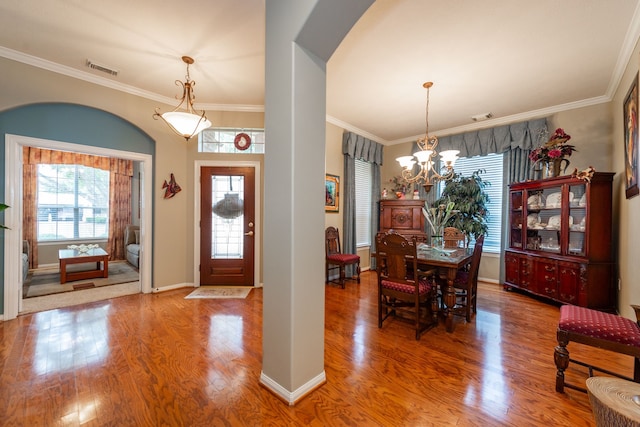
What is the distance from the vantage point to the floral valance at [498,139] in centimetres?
397

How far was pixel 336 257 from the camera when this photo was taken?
4234 millimetres

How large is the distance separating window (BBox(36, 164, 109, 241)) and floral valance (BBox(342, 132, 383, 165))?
19.6 ft

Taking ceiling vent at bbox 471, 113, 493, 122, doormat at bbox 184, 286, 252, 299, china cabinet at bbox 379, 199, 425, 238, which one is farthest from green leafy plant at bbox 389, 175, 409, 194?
doormat at bbox 184, 286, 252, 299

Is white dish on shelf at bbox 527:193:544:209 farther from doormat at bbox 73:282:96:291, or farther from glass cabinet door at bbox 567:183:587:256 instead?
doormat at bbox 73:282:96:291

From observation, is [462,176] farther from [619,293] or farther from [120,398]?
[120,398]

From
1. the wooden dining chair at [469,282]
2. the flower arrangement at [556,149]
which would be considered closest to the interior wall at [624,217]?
the flower arrangement at [556,149]

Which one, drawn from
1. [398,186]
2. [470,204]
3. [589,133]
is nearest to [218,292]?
[398,186]

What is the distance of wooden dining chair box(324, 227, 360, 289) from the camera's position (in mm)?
4172

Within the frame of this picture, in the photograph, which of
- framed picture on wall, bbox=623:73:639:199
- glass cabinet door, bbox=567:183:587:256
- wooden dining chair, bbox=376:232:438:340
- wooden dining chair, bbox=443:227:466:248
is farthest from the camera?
wooden dining chair, bbox=443:227:466:248

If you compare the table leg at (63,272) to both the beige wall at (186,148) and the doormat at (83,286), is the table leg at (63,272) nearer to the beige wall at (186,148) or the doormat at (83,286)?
the doormat at (83,286)

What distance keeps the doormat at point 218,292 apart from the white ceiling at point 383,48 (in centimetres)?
292

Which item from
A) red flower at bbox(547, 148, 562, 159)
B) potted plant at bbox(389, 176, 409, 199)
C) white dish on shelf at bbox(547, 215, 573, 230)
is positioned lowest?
white dish on shelf at bbox(547, 215, 573, 230)

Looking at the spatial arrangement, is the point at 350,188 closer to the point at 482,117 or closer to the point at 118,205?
the point at 482,117

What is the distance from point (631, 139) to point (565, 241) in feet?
4.53
